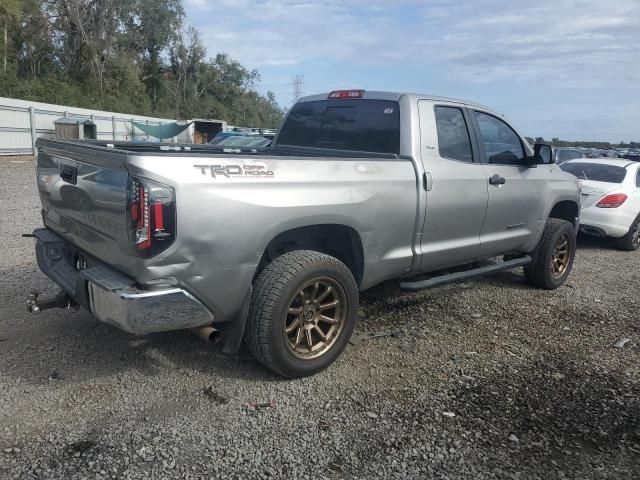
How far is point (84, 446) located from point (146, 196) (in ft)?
4.53

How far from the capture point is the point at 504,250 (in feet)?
17.7

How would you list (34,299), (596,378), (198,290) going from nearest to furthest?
(198,290) → (34,299) → (596,378)

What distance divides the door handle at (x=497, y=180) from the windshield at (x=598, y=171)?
187 inches

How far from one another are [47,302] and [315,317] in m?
1.80

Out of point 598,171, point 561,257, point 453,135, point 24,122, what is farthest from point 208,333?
point 24,122

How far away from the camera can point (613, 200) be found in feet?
27.8

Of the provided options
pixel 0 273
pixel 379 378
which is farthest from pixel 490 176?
pixel 0 273

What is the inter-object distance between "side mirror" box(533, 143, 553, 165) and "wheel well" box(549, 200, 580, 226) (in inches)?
39.2

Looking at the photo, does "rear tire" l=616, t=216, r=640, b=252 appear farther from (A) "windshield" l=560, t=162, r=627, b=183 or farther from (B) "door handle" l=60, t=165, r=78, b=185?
(B) "door handle" l=60, t=165, r=78, b=185

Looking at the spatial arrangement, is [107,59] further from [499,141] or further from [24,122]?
[499,141]

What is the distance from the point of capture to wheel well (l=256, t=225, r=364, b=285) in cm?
376

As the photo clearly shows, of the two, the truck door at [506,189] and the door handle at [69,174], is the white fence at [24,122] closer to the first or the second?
the door handle at [69,174]

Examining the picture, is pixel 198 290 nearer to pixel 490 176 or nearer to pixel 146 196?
pixel 146 196

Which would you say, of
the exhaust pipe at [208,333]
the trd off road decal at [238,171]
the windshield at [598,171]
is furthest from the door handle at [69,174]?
the windshield at [598,171]
